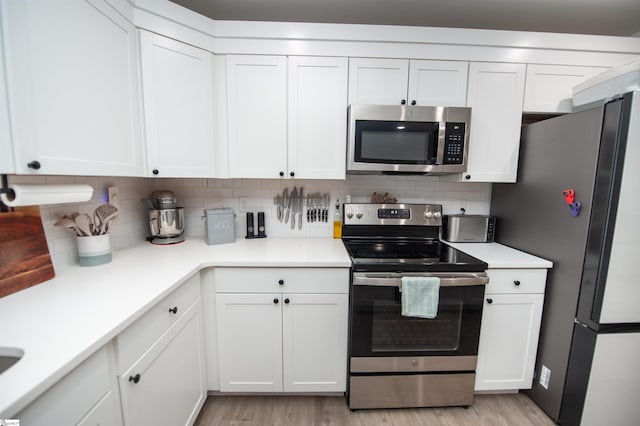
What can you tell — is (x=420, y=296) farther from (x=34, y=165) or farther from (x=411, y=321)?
(x=34, y=165)

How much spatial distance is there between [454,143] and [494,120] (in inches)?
14.4

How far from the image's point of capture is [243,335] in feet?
5.21

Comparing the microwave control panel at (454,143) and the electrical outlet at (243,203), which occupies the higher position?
the microwave control panel at (454,143)

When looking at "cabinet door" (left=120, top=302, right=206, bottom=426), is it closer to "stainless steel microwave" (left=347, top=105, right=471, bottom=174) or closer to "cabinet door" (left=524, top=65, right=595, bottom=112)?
"stainless steel microwave" (left=347, top=105, right=471, bottom=174)

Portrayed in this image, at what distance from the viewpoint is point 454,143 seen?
5.61 feet

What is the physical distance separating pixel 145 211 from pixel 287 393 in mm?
1661

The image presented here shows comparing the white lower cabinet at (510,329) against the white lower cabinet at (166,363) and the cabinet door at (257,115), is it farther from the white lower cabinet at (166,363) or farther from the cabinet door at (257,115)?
the white lower cabinet at (166,363)

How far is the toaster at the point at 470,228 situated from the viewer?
198cm

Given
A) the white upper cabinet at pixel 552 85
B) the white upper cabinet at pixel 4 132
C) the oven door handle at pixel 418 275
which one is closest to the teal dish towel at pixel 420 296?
the oven door handle at pixel 418 275

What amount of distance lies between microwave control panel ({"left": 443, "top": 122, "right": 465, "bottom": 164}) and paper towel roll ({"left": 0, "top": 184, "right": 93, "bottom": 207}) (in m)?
1.97

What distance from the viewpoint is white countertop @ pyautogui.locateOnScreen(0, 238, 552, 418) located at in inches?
25.5

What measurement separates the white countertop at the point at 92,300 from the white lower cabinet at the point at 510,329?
3.19ft

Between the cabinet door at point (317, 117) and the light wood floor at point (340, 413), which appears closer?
the light wood floor at point (340, 413)

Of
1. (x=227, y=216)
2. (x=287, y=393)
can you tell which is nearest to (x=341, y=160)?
(x=227, y=216)
